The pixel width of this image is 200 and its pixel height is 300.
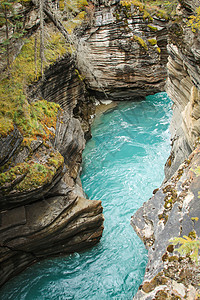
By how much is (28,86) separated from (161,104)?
13.6 meters

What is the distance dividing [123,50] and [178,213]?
16.5 meters

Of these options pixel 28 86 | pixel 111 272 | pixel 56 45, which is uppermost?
pixel 56 45

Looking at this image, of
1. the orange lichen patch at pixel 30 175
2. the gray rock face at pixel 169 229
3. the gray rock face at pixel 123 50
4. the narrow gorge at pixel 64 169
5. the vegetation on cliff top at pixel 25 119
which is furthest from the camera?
the gray rock face at pixel 123 50

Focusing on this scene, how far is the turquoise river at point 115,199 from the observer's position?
8.16 metres

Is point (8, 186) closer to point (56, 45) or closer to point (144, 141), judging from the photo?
point (56, 45)

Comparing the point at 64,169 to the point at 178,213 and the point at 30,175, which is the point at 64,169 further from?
the point at 178,213

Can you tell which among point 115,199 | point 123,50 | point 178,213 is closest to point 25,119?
point 178,213

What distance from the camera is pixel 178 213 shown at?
15.3 feet

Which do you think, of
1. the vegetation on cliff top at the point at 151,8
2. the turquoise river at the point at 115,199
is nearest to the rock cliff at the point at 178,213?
the turquoise river at the point at 115,199

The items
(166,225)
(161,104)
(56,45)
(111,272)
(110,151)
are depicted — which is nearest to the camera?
(166,225)

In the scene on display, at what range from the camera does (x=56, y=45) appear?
12602mm

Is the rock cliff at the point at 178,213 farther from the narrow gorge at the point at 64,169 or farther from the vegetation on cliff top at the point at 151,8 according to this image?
the vegetation on cliff top at the point at 151,8

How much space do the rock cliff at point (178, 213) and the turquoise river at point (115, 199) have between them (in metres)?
4.04

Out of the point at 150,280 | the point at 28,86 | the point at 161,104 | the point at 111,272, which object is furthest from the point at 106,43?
the point at 150,280
